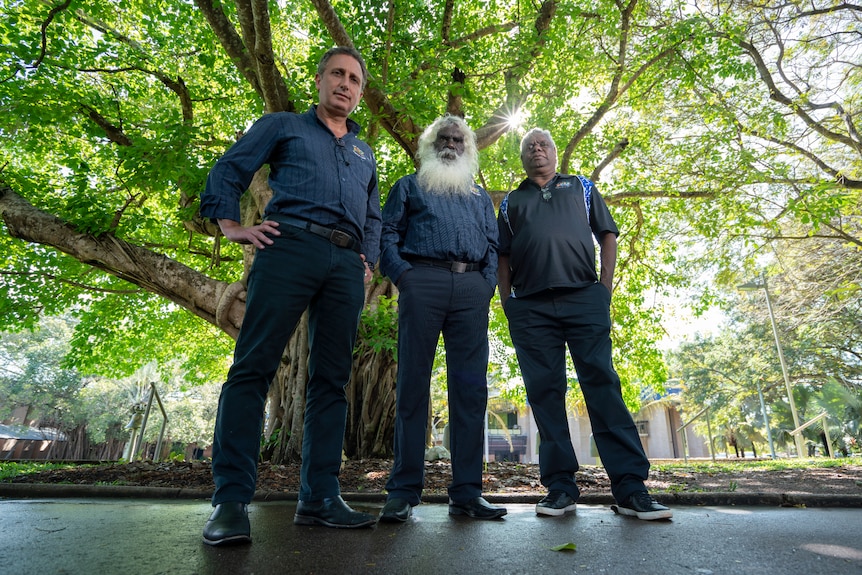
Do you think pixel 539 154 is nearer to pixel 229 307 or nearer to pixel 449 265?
pixel 449 265

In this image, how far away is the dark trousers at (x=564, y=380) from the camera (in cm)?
303

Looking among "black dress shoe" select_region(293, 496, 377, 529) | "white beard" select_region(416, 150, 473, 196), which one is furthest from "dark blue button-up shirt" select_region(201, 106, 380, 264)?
"black dress shoe" select_region(293, 496, 377, 529)

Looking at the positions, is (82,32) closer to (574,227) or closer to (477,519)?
(574,227)

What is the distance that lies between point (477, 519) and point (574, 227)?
6.34 ft

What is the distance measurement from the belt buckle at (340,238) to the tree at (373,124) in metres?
3.60

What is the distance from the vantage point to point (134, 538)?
223 centimetres

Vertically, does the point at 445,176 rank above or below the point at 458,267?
above

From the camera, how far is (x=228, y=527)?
6.85ft

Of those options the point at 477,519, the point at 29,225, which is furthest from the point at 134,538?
the point at 29,225

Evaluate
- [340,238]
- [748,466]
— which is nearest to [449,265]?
[340,238]

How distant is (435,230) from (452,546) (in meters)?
1.82

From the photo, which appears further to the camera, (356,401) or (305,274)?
(356,401)

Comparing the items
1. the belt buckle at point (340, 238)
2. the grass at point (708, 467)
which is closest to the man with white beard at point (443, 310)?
the belt buckle at point (340, 238)

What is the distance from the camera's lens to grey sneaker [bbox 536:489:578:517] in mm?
2998
